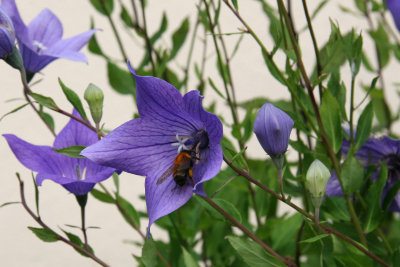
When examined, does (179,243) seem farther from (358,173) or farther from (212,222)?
(358,173)

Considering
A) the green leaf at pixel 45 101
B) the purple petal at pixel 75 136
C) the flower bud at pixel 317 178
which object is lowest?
the flower bud at pixel 317 178

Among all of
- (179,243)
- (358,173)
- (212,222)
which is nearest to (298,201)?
(212,222)

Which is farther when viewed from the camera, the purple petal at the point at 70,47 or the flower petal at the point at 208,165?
the purple petal at the point at 70,47

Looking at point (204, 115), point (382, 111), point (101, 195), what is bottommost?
point (382, 111)

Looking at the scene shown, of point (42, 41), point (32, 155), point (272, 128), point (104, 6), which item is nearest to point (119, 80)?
point (104, 6)

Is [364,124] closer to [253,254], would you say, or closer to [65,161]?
[253,254]

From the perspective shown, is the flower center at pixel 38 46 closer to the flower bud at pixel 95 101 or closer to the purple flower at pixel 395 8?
the flower bud at pixel 95 101

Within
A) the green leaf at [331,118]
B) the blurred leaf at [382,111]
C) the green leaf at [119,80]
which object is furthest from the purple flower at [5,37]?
the blurred leaf at [382,111]
